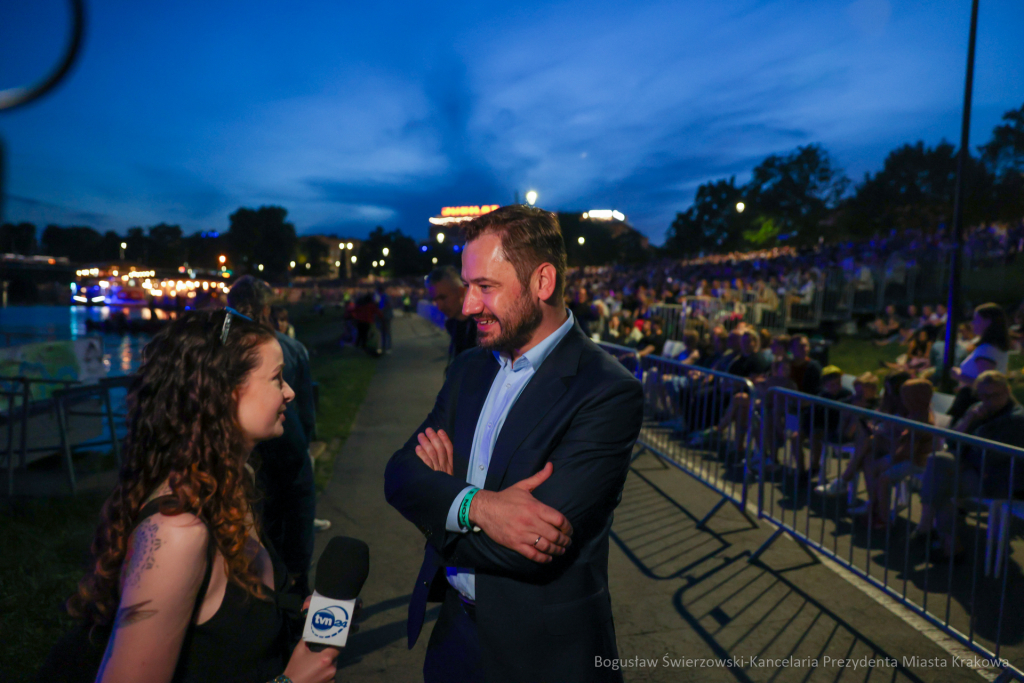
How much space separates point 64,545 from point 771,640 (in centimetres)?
534

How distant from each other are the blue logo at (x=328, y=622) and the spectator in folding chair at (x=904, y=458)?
15.0ft

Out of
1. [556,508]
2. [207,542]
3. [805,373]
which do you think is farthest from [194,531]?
[805,373]

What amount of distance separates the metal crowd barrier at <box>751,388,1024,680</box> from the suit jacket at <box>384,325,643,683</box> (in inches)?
105

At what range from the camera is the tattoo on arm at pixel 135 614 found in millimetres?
1272

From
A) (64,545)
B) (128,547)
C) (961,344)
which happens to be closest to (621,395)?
(128,547)

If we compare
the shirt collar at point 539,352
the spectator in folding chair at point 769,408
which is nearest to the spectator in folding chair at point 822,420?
the spectator in folding chair at point 769,408

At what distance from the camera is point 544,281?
6.48 feet

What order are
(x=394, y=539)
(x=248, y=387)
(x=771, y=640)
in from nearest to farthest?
(x=248, y=387)
(x=771, y=640)
(x=394, y=539)

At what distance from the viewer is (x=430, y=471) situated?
6.25ft

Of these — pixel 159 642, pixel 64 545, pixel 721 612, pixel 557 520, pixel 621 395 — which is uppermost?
pixel 621 395

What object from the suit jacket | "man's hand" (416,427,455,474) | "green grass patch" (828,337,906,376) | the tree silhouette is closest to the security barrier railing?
the suit jacket

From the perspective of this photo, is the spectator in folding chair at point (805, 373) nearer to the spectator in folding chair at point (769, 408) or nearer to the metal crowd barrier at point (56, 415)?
the spectator in folding chair at point (769, 408)

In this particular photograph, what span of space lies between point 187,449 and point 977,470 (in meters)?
5.29

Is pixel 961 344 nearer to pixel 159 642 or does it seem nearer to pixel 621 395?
pixel 621 395
